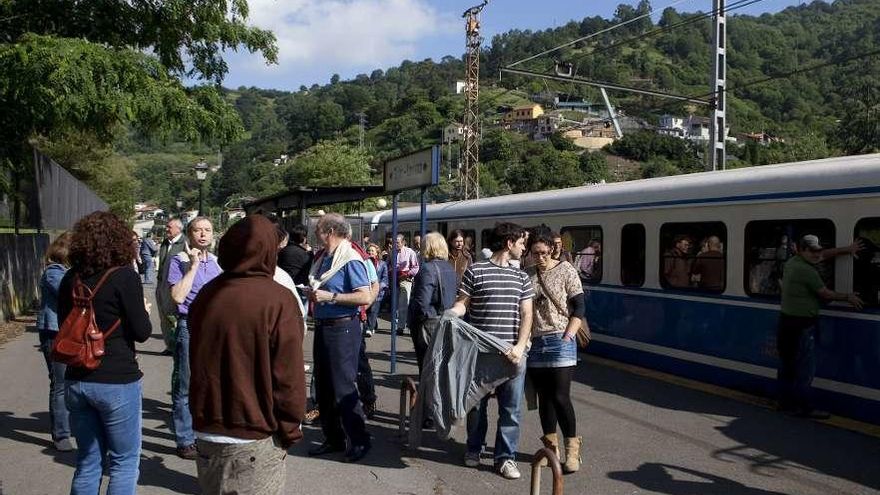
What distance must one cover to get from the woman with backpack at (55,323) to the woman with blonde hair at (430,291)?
284 cm

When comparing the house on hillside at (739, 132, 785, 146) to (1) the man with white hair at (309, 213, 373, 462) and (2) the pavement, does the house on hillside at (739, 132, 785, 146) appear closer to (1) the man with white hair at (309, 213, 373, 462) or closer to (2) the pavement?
(2) the pavement

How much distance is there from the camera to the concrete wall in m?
15.4

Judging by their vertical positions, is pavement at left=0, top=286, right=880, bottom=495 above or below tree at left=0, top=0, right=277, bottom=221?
below

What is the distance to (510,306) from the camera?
5840 mm

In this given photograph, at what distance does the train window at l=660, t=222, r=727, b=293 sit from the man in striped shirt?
4394mm

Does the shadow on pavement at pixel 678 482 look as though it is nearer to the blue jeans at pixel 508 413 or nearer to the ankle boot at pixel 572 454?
the ankle boot at pixel 572 454

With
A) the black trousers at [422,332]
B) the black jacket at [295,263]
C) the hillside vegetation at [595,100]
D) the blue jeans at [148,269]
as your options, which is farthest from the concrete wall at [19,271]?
the hillside vegetation at [595,100]

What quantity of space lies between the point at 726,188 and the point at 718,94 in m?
10.3

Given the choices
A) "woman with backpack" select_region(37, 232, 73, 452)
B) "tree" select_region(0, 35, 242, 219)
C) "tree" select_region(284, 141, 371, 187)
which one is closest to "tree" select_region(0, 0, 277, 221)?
"tree" select_region(0, 35, 242, 219)

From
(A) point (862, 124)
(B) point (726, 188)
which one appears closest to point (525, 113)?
(A) point (862, 124)

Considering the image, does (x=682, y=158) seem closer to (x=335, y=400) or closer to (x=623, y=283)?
(x=623, y=283)

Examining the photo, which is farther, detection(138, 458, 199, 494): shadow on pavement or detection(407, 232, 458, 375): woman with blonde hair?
detection(407, 232, 458, 375): woman with blonde hair

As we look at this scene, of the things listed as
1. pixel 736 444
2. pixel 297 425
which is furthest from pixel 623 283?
pixel 297 425

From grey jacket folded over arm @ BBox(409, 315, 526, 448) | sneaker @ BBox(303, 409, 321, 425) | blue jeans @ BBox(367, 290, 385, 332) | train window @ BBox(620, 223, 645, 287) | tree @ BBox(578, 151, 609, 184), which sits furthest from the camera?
tree @ BBox(578, 151, 609, 184)
